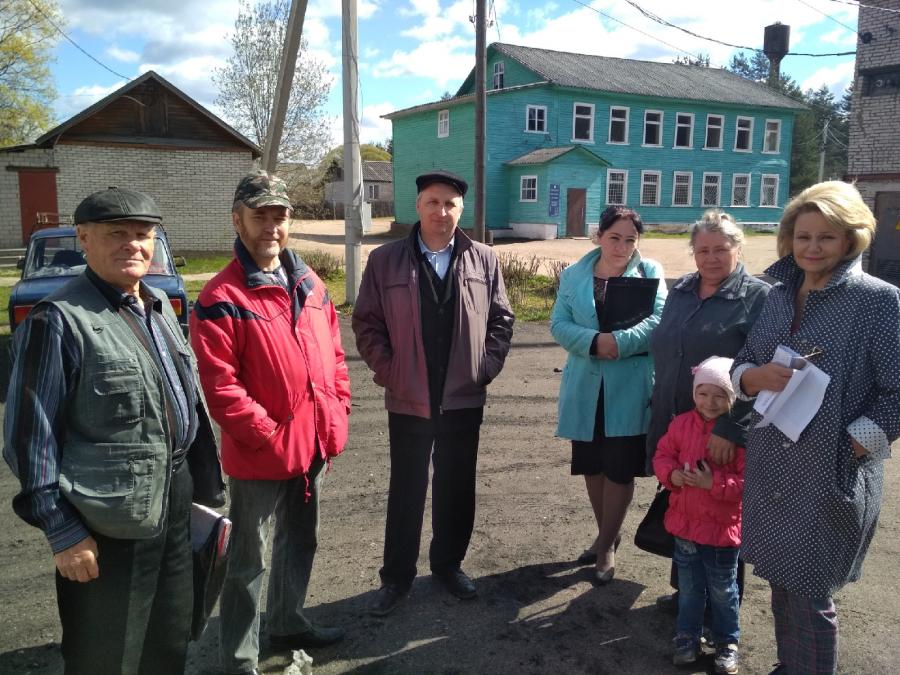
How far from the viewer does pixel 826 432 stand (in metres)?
2.50

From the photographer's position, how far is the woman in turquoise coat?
3727 millimetres

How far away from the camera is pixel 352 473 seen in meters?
5.39

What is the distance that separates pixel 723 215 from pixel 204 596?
282 cm

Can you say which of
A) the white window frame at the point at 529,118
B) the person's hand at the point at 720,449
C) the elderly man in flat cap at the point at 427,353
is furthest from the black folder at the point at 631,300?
the white window frame at the point at 529,118

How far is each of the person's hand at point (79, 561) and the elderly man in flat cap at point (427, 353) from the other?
1.67 metres

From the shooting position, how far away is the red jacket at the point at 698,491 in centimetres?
304

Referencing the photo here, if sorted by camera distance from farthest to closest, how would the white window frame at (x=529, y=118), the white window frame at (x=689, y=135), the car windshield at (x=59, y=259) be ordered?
1. the white window frame at (x=689, y=135)
2. the white window frame at (x=529, y=118)
3. the car windshield at (x=59, y=259)

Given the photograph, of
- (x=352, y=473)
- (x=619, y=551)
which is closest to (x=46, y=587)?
(x=352, y=473)

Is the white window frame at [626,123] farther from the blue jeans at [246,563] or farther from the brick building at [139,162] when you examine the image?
the blue jeans at [246,563]

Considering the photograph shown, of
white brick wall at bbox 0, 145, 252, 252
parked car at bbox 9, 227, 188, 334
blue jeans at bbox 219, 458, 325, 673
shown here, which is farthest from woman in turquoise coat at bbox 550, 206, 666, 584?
white brick wall at bbox 0, 145, 252, 252

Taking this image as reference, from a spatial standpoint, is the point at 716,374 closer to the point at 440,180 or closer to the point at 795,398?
the point at 795,398

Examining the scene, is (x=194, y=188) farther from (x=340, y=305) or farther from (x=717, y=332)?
(x=717, y=332)

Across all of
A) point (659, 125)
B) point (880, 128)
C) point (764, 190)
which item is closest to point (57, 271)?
point (880, 128)

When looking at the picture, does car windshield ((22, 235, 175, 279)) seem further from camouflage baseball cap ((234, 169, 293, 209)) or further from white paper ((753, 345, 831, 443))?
white paper ((753, 345, 831, 443))
